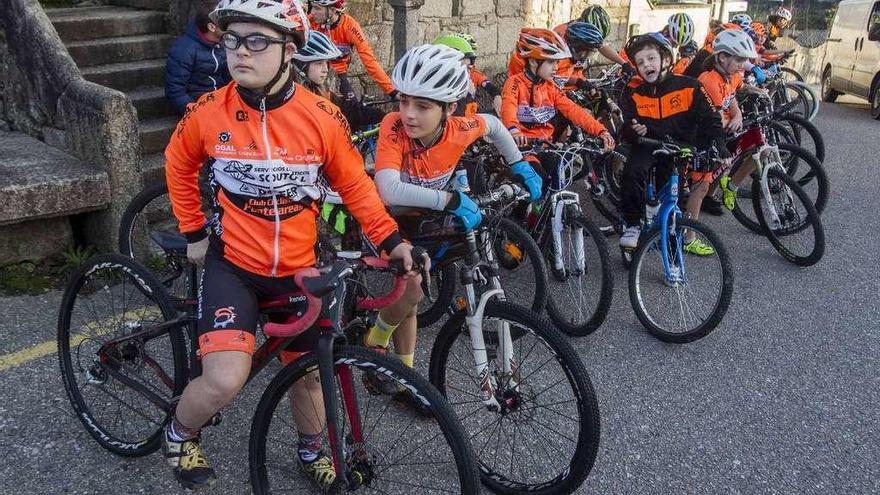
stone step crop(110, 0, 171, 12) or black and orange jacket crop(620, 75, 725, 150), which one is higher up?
stone step crop(110, 0, 171, 12)

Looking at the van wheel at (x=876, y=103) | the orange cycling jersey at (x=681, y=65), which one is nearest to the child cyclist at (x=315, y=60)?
the orange cycling jersey at (x=681, y=65)

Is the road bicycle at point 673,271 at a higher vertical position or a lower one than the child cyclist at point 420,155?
lower

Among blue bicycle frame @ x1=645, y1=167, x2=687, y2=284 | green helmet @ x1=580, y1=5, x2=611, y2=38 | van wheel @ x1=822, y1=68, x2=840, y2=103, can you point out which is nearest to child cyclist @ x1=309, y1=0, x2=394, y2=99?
blue bicycle frame @ x1=645, y1=167, x2=687, y2=284

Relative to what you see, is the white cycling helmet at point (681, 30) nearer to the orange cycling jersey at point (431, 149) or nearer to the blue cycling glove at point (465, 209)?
the orange cycling jersey at point (431, 149)

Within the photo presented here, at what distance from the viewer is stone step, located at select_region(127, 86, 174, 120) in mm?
6035

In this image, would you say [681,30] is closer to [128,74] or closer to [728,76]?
[728,76]

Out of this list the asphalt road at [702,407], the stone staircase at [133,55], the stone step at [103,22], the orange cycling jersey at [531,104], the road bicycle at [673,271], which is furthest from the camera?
the stone step at [103,22]

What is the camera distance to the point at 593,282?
4453mm

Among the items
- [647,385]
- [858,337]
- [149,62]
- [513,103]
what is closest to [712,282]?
[858,337]

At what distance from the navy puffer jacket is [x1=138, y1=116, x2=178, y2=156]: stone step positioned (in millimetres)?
457

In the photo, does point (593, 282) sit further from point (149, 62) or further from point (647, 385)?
point (149, 62)

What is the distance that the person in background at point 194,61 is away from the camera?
530cm

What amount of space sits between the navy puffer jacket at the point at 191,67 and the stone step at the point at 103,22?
1689 millimetres

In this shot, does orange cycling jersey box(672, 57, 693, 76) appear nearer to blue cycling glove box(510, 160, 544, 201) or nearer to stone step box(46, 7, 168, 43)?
blue cycling glove box(510, 160, 544, 201)
